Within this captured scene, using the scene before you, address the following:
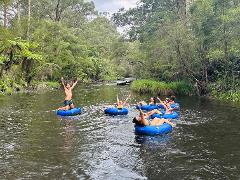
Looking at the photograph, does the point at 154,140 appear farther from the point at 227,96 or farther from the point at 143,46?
the point at 143,46

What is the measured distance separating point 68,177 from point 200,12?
71.2ft

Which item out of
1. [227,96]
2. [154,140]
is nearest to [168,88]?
[227,96]

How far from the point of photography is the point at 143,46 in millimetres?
38812

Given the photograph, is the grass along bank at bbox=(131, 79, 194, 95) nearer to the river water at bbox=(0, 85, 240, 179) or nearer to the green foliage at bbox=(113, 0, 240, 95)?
the green foliage at bbox=(113, 0, 240, 95)

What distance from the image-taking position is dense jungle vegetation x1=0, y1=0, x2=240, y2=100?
89.9 ft

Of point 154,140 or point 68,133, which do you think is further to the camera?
point 68,133

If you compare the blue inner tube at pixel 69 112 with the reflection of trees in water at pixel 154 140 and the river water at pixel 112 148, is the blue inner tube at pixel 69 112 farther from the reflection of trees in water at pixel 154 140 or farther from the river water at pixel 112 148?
the reflection of trees in water at pixel 154 140

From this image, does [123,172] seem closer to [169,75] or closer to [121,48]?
[169,75]

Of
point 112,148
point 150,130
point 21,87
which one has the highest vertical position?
point 21,87

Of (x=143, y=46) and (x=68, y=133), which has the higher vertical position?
(x=143, y=46)

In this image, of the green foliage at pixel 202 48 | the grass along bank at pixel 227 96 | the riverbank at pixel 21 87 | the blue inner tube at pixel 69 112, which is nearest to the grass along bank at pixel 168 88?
the green foliage at pixel 202 48

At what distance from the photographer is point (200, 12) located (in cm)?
2772

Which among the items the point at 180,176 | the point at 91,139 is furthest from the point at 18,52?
the point at 180,176

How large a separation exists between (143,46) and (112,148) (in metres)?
27.5
